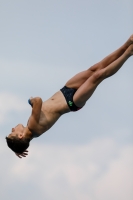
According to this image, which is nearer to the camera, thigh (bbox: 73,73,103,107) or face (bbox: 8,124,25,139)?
thigh (bbox: 73,73,103,107)

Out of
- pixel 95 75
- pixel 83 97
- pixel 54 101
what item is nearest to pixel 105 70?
pixel 95 75

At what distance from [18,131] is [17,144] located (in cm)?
35

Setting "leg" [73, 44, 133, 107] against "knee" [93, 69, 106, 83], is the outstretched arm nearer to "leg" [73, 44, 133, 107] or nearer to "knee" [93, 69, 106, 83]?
"leg" [73, 44, 133, 107]

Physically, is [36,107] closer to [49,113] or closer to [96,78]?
[49,113]

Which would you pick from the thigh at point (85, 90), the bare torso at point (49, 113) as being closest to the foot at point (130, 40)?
the thigh at point (85, 90)

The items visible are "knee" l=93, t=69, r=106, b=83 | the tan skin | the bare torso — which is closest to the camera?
"knee" l=93, t=69, r=106, b=83

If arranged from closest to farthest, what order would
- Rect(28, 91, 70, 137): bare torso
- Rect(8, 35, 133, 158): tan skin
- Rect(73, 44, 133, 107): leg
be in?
Rect(73, 44, 133, 107): leg < Rect(8, 35, 133, 158): tan skin < Rect(28, 91, 70, 137): bare torso

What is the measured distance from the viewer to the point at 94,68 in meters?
12.4

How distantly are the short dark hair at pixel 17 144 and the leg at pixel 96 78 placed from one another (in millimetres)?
1764

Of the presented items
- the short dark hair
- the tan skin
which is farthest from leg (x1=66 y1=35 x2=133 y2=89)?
the short dark hair

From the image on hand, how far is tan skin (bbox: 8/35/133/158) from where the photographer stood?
37.8ft

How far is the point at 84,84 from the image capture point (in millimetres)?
11828

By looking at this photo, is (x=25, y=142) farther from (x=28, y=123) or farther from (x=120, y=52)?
(x=120, y=52)

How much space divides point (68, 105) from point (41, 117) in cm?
82
